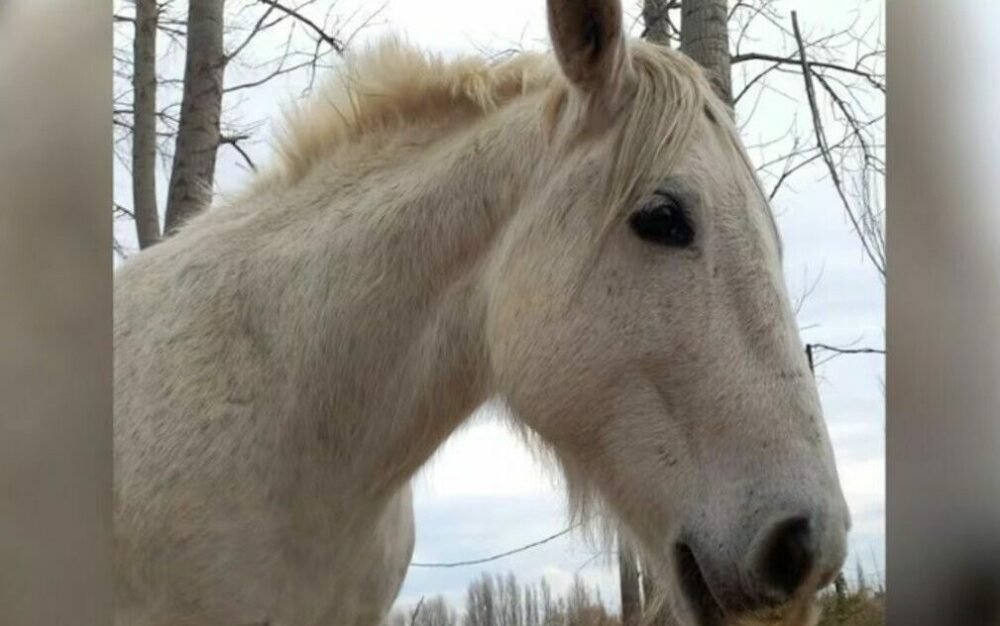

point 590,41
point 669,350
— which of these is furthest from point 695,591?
point 590,41

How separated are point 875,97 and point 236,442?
2.49 ft

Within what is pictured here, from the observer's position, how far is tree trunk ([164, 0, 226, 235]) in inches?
49.7

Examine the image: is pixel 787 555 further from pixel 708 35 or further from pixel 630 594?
pixel 708 35

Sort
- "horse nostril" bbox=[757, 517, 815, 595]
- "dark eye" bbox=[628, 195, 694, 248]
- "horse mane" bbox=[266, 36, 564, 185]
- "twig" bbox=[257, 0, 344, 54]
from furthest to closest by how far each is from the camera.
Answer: "twig" bbox=[257, 0, 344, 54], "horse mane" bbox=[266, 36, 564, 185], "dark eye" bbox=[628, 195, 694, 248], "horse nostril" bbox=[757, 517, 815, 595]

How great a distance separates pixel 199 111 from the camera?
4.15 ft

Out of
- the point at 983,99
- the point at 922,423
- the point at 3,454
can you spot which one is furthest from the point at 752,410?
the point at 3,454

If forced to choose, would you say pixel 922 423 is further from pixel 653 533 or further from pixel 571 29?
pixel 571 29

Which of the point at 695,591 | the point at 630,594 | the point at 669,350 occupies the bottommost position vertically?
the point at 630,594

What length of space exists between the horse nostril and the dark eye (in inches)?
10.0

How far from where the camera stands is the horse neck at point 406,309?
1.05 m

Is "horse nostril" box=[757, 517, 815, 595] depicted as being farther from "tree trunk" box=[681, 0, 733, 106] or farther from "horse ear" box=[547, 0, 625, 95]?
"tree trunk" box=[681, 0, 733, 106]

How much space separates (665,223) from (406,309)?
0.26m

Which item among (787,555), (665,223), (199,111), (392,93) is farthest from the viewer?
(199,111)

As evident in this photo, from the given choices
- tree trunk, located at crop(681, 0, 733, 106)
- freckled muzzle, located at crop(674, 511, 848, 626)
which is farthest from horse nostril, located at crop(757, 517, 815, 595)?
tree trunk, located at crop(681, 0, 733, 106)
